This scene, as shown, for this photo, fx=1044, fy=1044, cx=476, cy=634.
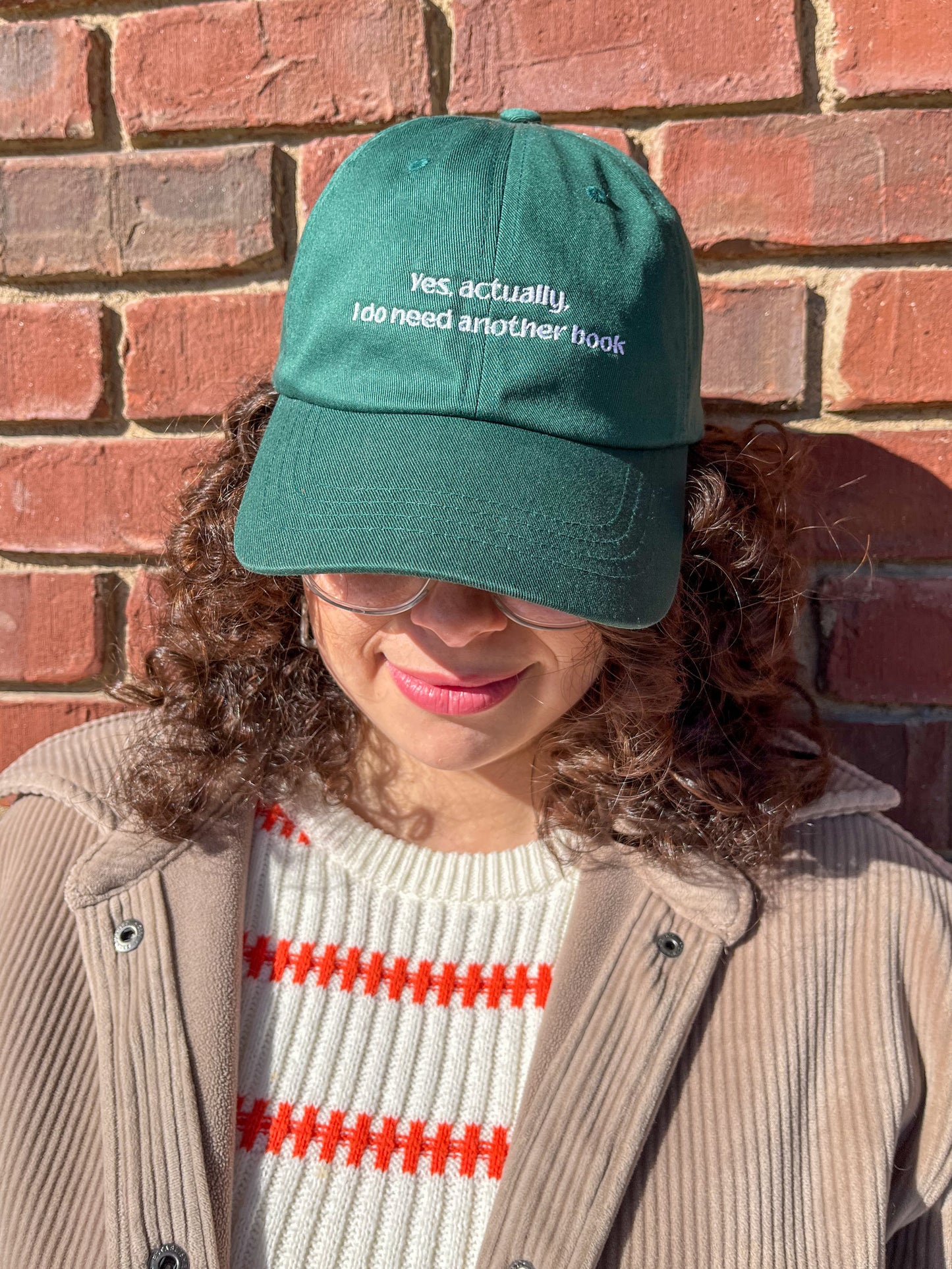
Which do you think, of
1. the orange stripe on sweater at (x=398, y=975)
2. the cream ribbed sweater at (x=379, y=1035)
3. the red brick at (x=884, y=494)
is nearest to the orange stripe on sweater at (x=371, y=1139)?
the cream ribbed sweater at (x=379, y=1035)

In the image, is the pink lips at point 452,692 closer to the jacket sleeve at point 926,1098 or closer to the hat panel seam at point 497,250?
the hat panel seam at point 497,250

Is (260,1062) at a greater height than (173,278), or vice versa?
(173,278)

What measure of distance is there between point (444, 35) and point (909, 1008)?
3.59 ft

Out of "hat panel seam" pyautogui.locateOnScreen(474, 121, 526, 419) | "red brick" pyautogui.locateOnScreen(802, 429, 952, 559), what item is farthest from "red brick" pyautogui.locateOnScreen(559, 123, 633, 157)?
"red brick" pyautogui.locateOnScreen(802, 429, 952, 559)

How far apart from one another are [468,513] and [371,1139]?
60 centimetres

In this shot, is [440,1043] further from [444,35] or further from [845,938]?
[444,35]

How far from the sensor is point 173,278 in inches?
45.6

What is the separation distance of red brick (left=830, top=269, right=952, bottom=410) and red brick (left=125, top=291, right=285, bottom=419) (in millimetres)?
621

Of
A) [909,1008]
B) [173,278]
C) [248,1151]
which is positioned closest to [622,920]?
[909,1008]

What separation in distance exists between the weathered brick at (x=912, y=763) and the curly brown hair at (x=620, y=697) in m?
0.09

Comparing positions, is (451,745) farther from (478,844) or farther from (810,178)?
(810,178)

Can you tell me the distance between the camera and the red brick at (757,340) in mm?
1104

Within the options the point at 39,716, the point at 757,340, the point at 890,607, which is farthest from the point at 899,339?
the point at 39,716

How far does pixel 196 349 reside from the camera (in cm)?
117
